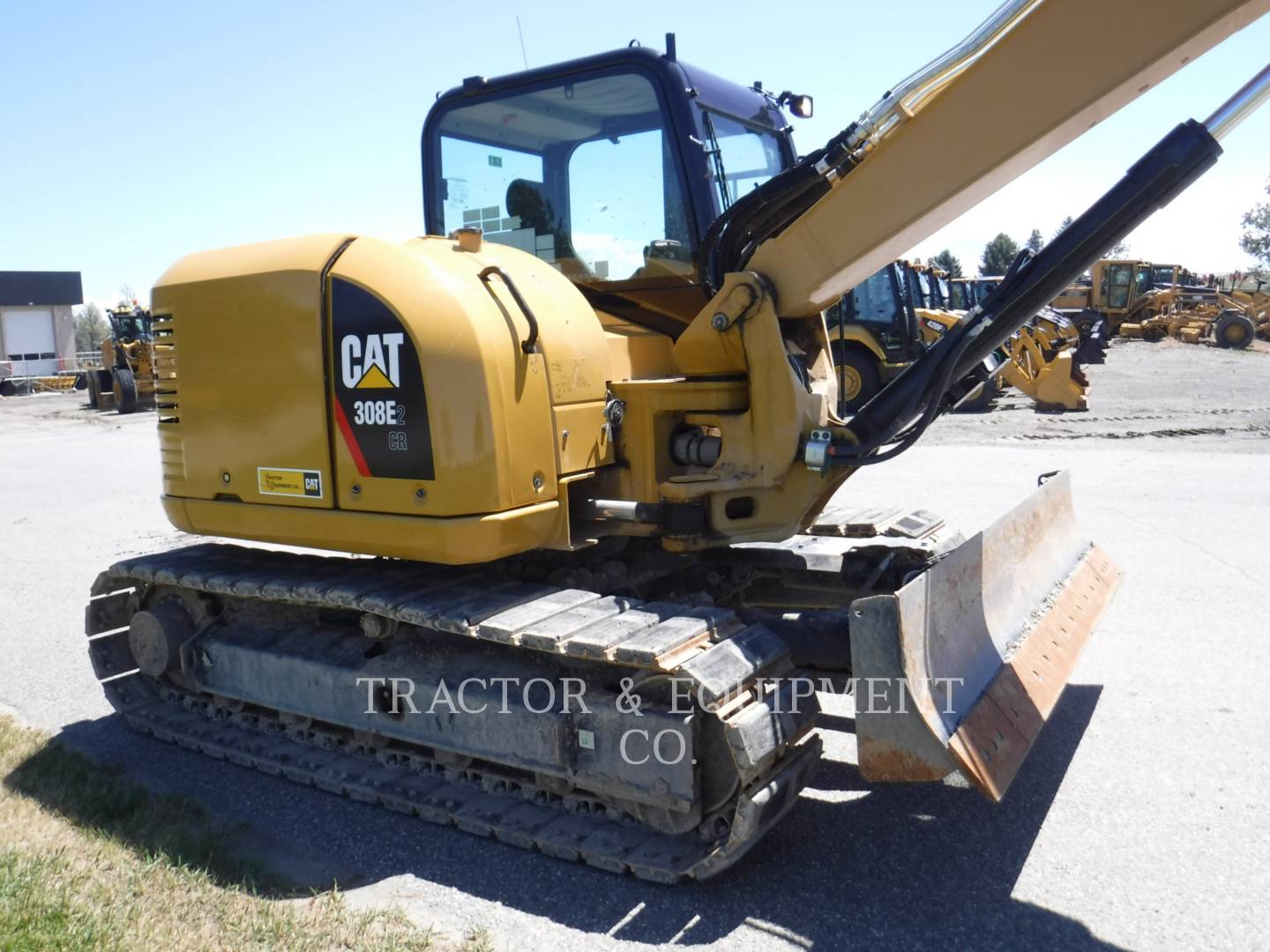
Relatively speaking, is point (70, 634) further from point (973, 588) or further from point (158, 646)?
point (973, 588)

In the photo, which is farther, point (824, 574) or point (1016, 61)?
point (824, 574)

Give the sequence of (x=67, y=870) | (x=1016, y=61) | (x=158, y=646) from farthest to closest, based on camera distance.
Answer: (x=158, y=646)
(x=67, y=870)
(x=1016, y=61)

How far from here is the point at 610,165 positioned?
480cm

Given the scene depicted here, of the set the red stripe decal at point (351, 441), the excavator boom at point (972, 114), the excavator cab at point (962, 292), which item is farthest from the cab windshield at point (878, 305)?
the red stripe decal at point (351, 441)

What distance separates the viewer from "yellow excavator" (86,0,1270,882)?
3.49 metres

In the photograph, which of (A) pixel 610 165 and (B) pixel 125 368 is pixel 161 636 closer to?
(A) pixel 610 165

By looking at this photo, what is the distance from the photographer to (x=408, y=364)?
3885mm

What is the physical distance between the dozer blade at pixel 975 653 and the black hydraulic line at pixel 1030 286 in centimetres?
55

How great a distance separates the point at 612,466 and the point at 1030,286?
5.70ft

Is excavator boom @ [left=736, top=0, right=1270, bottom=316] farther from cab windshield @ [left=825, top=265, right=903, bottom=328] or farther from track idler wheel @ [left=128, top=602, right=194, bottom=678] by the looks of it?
cab windshield @ [left=825, top=265, right=903, bottom=328]

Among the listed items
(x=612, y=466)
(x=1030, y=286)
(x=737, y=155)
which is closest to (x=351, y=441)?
(x=612, y=466)

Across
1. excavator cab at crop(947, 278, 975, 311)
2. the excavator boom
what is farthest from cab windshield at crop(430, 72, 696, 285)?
excavator cab at crop(947, 278, 975, 311)

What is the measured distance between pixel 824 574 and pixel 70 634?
471 centimetres

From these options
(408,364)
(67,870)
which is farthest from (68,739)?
(408,364)
